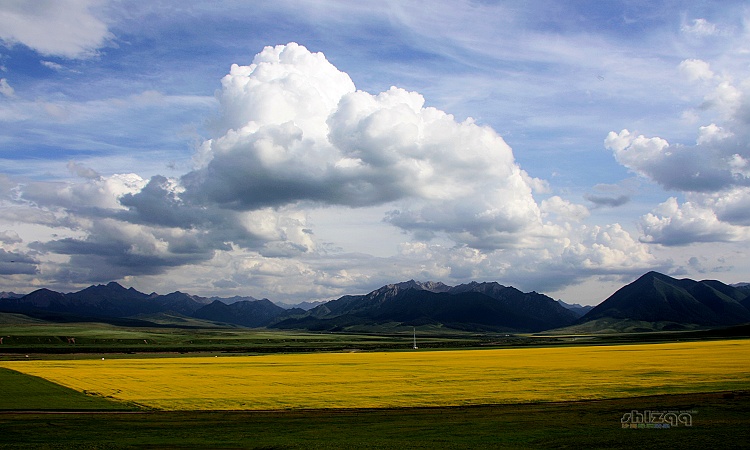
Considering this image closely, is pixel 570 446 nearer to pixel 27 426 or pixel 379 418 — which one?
pixel 379 418

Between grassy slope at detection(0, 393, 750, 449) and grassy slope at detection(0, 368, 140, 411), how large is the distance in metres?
3.95

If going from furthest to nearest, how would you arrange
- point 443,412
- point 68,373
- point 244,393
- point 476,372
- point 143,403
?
point 68,373 → point 476,372 → point 244,393 → point 143,403 → point 443,412

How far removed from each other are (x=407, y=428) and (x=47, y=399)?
104ft

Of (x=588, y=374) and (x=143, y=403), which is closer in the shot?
(x=143, y=403)

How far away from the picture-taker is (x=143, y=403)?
3975cm

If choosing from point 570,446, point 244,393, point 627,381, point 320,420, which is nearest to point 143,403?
point 244,393

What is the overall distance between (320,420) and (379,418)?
11.8ft

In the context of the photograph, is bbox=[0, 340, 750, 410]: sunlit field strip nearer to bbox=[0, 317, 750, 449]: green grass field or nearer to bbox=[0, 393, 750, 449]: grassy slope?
bbox=[0, 317, 750, 449]: green grass field

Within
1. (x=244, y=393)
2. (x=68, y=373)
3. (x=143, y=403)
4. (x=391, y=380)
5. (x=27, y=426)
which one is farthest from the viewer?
(x=68, y=373)

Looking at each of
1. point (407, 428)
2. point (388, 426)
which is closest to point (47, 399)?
point (388, 426)

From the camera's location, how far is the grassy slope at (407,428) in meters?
24.3

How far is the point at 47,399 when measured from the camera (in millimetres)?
42594

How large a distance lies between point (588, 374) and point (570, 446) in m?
34.2

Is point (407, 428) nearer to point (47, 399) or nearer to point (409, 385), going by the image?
point (409, 385)
